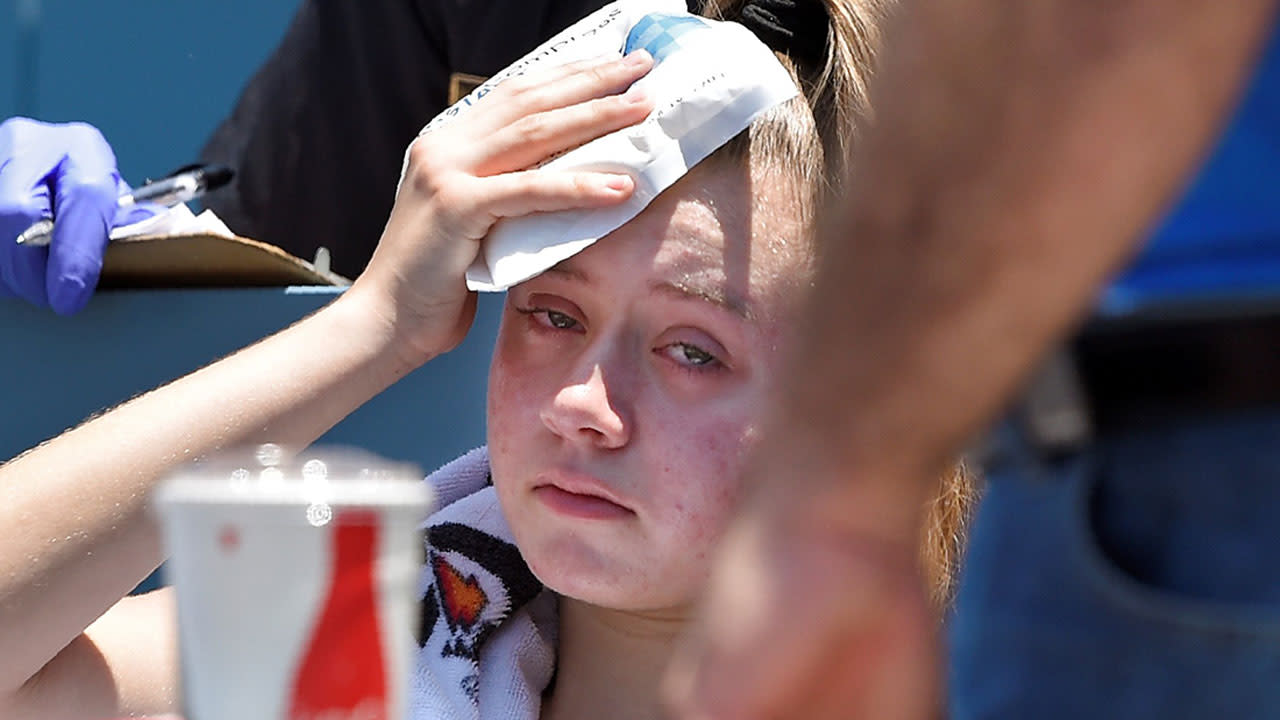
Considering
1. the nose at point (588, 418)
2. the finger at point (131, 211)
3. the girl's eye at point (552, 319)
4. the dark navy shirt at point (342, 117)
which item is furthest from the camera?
the dark navy shirt at point (342, 117)

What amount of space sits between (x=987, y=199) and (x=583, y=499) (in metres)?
0.82

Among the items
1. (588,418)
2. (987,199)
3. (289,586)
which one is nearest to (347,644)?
(289,586)

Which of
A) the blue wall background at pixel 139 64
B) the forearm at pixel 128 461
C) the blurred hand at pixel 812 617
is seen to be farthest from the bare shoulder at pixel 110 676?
the blue wall background at pixel 139 64

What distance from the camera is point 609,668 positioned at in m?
1.65

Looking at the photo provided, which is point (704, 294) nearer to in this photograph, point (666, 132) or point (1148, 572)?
point (666, 132)

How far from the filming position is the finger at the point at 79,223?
1.91 m

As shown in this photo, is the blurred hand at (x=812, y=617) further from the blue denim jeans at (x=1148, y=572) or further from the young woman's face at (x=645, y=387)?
the young woman's face at (x=645, y=387)

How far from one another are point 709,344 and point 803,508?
801 millimetres

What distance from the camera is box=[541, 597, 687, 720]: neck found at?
1.62 m

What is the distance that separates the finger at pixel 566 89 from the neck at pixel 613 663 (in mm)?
502

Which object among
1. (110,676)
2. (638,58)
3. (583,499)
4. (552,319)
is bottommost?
(110,676)

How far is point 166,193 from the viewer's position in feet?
6.61

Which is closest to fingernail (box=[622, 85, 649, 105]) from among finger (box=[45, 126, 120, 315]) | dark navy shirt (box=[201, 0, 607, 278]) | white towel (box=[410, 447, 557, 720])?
white towel (box=[410, 447, 557, 720])

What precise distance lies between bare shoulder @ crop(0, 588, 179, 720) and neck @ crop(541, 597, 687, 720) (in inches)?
15.4
